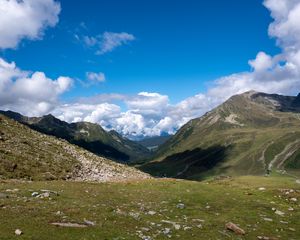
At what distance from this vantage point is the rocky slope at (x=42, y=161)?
55.8 metres

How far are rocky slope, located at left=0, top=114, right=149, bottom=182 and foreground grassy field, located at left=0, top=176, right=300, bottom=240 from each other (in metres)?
12.7

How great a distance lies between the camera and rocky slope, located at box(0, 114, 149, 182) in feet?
183

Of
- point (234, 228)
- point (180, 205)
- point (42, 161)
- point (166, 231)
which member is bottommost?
point (166, 231)

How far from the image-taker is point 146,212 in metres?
34.4

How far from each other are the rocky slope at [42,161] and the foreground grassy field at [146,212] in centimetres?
1270

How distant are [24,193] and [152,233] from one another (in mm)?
14923

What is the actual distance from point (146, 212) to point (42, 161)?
33563 mm

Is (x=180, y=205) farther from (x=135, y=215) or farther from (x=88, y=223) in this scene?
(x=88, y=223)

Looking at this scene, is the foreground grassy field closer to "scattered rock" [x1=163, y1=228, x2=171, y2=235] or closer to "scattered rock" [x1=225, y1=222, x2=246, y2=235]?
"scattered rock" [x1=163, y1=228, x2=171, y2=235]

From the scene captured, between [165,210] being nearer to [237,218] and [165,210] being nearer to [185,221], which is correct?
A: [185,221]

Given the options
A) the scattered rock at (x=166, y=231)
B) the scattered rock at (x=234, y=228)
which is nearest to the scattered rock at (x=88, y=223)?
the scattered rock at (x=166, y=231)

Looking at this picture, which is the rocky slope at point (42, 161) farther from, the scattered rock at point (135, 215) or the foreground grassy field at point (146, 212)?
the scattered rock at point (135, 215)

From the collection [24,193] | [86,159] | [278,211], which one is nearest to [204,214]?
[278,211]

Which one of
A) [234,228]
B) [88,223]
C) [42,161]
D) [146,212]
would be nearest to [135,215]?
[146,212]
